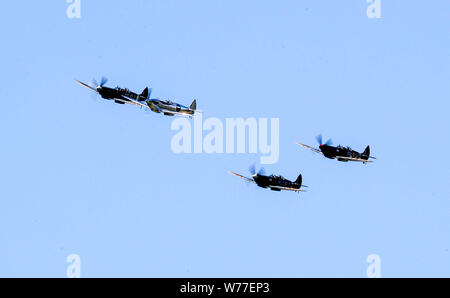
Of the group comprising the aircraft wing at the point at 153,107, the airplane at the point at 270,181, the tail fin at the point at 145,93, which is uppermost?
the tail fin at the point at 145,93

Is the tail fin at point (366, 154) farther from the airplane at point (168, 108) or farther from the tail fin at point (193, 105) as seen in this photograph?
the tail fin at point (193, 105)

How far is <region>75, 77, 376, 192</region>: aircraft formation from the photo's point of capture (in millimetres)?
129250

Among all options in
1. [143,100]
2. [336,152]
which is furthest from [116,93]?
[336,152]

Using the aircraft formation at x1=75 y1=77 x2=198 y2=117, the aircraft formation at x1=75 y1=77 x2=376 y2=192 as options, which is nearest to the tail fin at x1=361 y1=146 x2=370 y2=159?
the aircraft formation at x1=75 y1=77 x2=376 y2=192

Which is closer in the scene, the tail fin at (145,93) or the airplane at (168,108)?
the tail fin at (145,93)

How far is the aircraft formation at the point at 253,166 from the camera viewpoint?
129m

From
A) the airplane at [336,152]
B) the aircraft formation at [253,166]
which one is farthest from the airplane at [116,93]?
the airplane at [336,152]

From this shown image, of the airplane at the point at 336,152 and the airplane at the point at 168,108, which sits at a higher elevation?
the airplane at the point at 168,108

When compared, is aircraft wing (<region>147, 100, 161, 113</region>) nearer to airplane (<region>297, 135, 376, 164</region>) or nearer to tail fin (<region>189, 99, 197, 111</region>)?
tail fin (<region>189, 99, 197, 111</region>)
